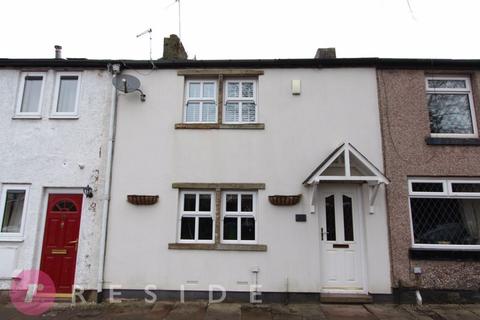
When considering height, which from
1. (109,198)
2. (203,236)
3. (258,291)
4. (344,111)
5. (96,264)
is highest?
(344,111)

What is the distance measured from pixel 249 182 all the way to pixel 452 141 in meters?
4.88

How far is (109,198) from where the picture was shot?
7.46m

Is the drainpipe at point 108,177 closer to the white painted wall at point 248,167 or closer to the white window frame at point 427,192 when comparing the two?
the white painted wall at point 248,167

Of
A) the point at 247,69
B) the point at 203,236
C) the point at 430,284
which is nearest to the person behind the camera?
the point at 430,284

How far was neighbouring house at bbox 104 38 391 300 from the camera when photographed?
7.11 m

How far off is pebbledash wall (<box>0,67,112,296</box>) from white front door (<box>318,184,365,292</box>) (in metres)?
5.30

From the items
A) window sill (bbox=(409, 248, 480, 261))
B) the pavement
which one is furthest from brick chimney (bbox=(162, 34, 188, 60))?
window sill (bbox=(409, 248, 480, 261))

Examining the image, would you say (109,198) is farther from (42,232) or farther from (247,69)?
(247,69)

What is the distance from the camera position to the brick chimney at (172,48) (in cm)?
865

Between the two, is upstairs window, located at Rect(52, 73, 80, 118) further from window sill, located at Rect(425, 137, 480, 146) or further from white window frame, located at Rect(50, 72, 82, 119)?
window sill, located at Rect(425, 137, 480, 146)

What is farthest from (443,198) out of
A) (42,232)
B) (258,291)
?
(42,232)

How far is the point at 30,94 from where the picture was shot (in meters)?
8.12

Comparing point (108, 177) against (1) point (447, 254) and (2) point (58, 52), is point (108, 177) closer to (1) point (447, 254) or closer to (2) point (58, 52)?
(2) point (58, 52)

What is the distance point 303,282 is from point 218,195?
275cm
